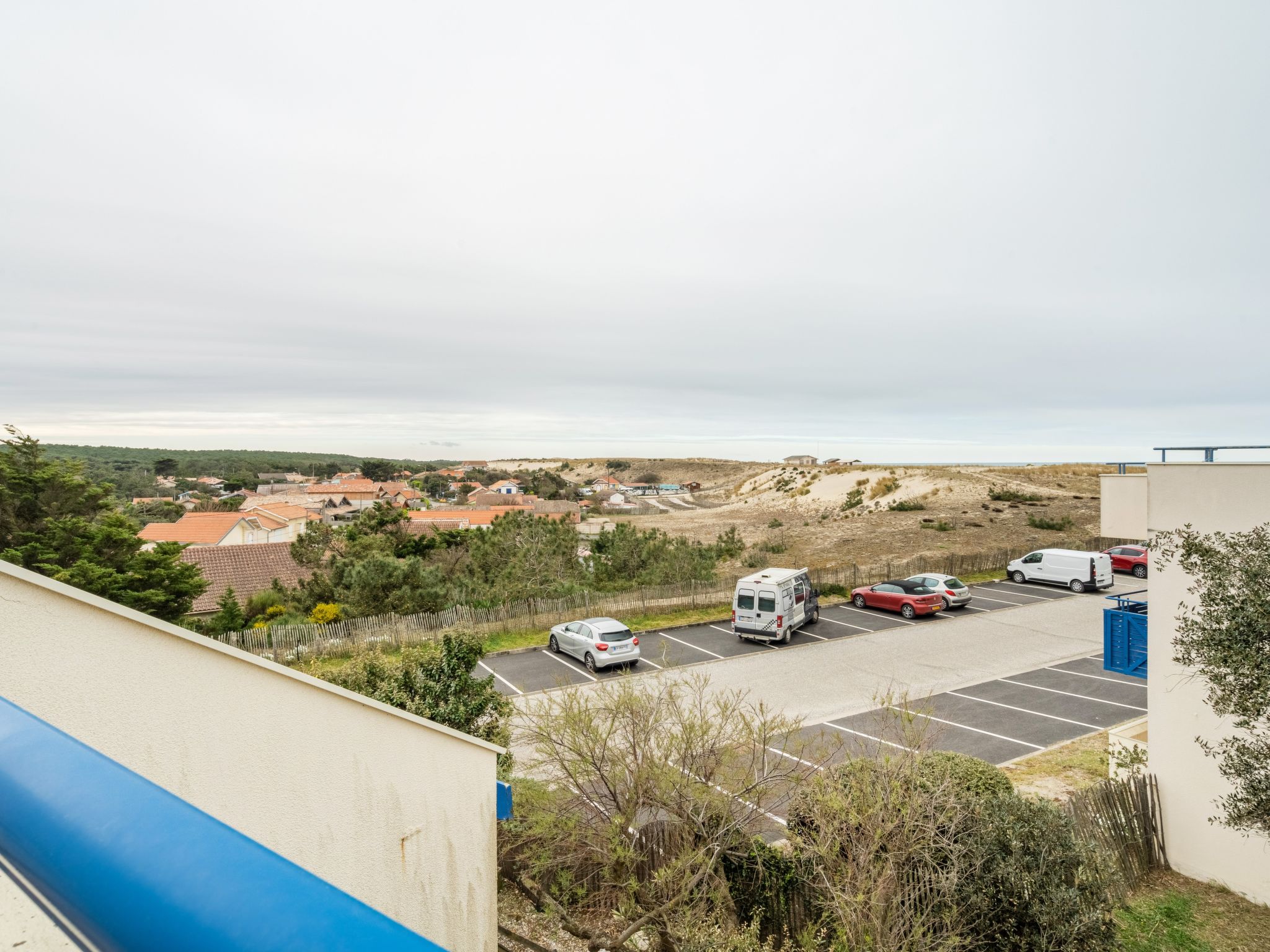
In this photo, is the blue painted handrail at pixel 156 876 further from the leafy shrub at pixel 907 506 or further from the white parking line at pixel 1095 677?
the leafy shrub at pixel 907 506

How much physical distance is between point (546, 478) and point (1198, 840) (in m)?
100

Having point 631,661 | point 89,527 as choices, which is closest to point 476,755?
point 631,661

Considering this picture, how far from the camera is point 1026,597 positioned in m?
23.7

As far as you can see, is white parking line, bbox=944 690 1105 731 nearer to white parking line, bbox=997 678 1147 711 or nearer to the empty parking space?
the empty parking space

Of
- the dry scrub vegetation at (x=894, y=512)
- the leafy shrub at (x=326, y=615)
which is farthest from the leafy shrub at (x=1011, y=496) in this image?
the leafy shrub at (x=326, y=615)

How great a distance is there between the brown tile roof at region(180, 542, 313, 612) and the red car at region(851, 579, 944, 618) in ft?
77.5

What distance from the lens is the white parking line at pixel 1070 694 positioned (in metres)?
13.9

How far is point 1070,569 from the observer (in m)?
24.6

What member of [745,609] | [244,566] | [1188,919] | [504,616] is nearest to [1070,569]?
[745,609]

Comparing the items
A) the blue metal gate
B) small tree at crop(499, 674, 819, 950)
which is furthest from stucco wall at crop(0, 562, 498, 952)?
the blue metal gate

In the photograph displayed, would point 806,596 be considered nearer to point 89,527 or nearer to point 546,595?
point 546,595

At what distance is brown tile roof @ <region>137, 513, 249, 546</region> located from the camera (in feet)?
139

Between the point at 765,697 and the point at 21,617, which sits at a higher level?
the point at 21,617

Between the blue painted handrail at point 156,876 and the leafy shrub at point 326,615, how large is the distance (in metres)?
21.3
